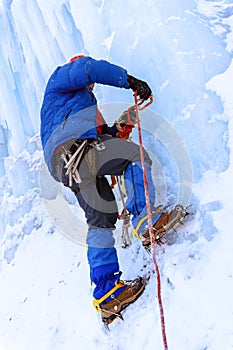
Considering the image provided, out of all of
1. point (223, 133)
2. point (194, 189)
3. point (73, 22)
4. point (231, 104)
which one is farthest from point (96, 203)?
point (73, 22)

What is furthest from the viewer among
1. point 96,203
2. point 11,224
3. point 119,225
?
point 11,224

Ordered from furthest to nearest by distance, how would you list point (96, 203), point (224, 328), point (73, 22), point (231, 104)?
point (73, 22), point (231, 104), point (96, 203), point (224, 328)

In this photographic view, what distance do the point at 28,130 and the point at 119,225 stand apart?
7.35ft

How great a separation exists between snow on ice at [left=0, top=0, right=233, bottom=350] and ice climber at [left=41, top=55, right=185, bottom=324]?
225mm

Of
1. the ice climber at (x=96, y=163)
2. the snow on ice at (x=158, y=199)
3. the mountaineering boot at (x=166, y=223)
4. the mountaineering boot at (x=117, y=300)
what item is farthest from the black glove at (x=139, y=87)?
the mountaineering boot at (x=117, y=300)

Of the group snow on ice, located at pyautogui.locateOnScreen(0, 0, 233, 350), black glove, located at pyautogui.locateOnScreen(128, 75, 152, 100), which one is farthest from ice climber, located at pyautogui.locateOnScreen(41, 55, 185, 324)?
snow on ice, located at pyautogui.locateOnScreen(0, 0, 233, 350)

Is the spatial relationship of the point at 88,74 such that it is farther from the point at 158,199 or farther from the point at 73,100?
the point at 158,199

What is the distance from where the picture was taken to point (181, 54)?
2.66 metres

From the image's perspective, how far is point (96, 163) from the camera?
2.28 metres

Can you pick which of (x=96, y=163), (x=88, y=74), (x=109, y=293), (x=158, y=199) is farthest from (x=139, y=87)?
(x=109, y=293)

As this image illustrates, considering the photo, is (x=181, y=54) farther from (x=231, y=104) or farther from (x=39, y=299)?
(x=39, y=299)

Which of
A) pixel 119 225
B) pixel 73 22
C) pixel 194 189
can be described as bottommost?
pixel 119 225

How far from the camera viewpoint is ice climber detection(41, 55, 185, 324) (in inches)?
84.0

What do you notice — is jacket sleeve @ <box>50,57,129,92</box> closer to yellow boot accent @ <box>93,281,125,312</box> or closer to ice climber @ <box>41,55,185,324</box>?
ice climber @ <box>41,55,185,324</box>
